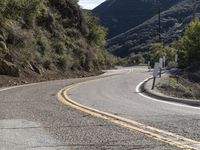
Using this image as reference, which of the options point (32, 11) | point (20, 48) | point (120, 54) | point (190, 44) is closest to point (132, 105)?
point (20, 48)

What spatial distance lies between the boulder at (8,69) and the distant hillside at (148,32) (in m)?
118

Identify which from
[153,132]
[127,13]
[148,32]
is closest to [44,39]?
[153,132]

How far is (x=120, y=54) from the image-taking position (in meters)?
155

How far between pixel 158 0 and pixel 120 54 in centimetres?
5030

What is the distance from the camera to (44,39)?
34.9m

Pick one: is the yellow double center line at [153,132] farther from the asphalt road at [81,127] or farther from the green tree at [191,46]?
the green tree at [191,46]

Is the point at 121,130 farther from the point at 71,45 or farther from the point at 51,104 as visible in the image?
the point at 71,45

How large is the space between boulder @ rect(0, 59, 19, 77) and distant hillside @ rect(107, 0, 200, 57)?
388 ft

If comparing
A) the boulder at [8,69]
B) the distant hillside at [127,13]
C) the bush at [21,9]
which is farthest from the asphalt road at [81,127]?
the distant hillside at [127,13]

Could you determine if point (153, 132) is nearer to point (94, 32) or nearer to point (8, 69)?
point (8, 69)

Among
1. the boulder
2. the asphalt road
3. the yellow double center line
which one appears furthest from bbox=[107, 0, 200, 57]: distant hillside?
the yellow double center line

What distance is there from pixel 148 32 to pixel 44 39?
122 meters

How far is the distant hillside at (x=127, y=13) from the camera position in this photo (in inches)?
7060

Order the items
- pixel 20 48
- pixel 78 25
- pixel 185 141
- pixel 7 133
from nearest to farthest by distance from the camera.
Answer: pixel 185 141, pixel 7 133, pixel 20 48, pixel 78 25
